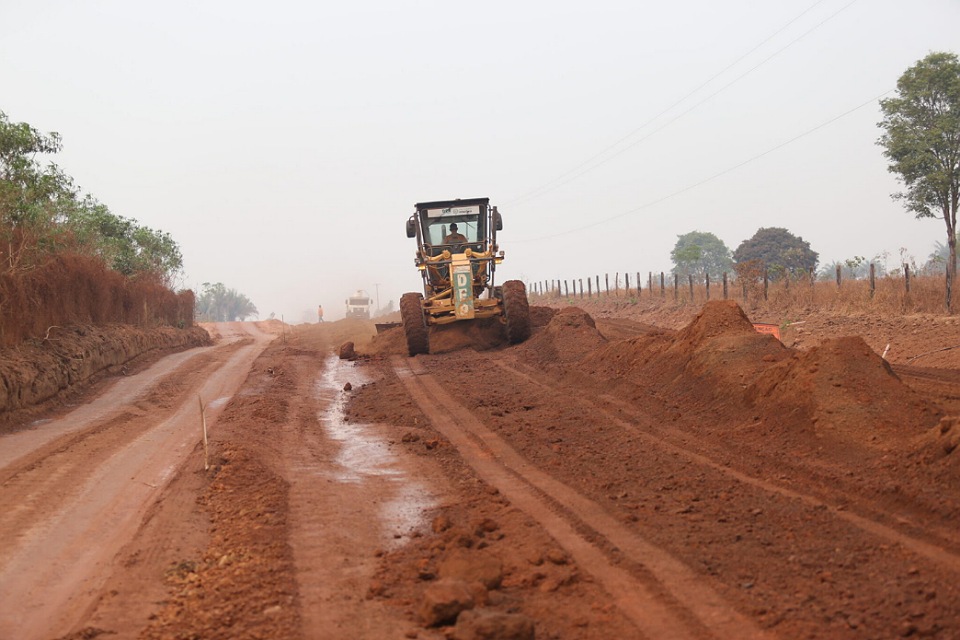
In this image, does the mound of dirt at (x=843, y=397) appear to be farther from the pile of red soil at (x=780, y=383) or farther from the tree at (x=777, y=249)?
the tree at (x=777, y=249)

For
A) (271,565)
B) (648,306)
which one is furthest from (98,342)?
(648,306)

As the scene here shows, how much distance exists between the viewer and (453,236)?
20.5 m

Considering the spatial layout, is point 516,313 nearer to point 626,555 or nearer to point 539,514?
point 539,514

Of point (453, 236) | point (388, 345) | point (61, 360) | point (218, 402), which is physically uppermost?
point (453, 236)

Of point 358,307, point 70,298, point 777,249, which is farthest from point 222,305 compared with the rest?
point 70,298

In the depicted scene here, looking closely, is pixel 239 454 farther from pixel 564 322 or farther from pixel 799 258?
pixel 799 258

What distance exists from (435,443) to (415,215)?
37.8ft

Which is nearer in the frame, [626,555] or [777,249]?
[626,555]

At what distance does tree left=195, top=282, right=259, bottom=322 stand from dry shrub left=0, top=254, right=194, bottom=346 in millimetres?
70099

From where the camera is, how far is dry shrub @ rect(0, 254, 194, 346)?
1508 cm

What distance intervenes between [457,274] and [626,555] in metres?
14.1

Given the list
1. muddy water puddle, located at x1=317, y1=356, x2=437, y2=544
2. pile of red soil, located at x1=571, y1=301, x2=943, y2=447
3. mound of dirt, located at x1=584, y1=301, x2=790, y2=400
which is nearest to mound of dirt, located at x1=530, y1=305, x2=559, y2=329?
mound of dirt, located at x1=584, y1=301, x2=790, y2=400

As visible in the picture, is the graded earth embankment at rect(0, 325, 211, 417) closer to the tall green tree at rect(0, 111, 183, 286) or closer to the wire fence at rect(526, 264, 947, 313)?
the tall green tree at rect(0, 111, 183, 286)

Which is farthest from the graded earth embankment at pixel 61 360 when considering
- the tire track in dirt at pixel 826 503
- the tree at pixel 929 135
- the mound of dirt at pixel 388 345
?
the tree at pixel 929 135
